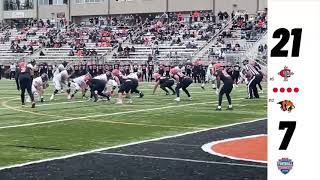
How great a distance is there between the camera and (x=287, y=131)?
345 centimetres

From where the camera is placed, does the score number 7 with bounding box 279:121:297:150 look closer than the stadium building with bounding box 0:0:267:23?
Yes

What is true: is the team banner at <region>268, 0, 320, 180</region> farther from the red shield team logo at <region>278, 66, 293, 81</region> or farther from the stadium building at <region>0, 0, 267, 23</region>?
the stadium building at <region>0, 0, 267, 23</region>

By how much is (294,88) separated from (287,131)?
0.81 ft

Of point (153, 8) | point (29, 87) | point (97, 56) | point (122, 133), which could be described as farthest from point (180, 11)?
point (122, 133)

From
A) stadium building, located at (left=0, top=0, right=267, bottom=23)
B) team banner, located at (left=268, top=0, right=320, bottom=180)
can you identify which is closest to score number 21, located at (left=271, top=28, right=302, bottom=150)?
team banner, located at (left=268, top=0, right=320, bottom=180)

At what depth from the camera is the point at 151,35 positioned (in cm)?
5225

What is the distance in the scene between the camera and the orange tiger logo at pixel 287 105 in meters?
3.45

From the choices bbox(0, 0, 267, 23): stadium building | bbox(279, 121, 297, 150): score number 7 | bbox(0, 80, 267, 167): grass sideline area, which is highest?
bbox(0, 0, 267, 23): stadium building

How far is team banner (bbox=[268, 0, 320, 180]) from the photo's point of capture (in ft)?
11.1

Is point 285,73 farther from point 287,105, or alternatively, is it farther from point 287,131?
point 287,131

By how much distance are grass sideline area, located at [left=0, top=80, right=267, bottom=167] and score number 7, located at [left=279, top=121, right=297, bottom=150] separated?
6.78m

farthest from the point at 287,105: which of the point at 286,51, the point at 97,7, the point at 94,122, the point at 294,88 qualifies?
the point at 97,7

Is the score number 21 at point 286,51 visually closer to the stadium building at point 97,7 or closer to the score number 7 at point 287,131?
the score number 7 at point 287,131

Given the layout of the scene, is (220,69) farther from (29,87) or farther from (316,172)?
(316,172)
